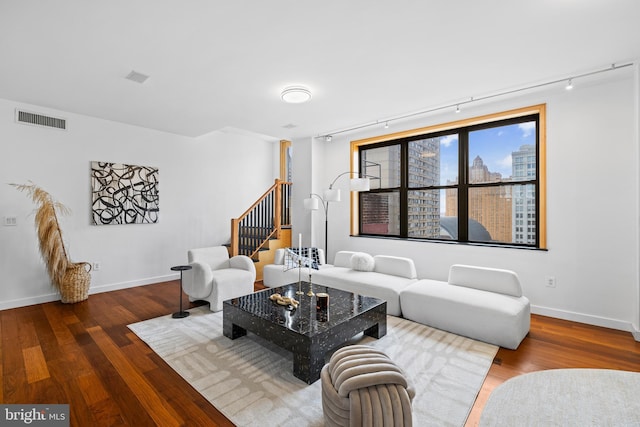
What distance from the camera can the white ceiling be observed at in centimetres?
223

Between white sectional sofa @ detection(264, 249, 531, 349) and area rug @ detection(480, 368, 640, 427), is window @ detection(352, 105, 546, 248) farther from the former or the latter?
area rug @ detection(480, 368, 640, 427)

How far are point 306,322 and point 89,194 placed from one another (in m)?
4.27

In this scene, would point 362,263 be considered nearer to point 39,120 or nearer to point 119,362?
point 119,362

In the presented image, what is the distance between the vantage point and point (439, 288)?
3.53 meters

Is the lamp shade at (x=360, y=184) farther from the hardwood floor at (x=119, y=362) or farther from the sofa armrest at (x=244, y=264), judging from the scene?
the hardwood floor at (x=119, y=362)

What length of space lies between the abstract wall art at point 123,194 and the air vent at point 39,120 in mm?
666

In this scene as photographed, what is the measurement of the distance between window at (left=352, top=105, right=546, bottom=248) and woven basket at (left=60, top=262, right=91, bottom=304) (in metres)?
4.51

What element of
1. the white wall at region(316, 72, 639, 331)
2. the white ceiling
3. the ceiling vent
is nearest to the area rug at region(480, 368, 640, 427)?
the white ceiling

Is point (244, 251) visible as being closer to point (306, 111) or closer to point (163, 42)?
point (306, 111)

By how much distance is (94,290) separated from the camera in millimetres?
4766

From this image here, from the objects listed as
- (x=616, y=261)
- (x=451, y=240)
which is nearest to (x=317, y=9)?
(x=451, y=240)

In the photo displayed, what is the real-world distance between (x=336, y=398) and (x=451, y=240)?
367cm

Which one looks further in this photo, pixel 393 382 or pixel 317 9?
pixel 317 9

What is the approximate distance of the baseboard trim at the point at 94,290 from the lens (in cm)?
409
